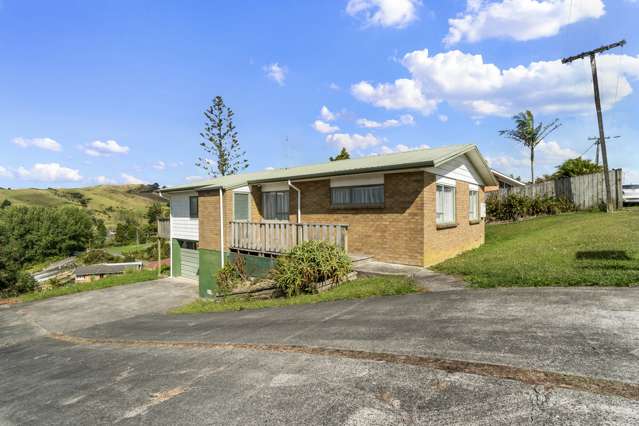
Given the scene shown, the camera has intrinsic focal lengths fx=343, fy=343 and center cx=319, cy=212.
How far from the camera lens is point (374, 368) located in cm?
395

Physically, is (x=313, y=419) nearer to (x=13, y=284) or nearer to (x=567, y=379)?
(x=567, y=379)

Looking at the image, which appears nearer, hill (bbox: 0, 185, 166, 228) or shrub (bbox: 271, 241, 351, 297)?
shrub (bbox: 271, 241, 351, 297)

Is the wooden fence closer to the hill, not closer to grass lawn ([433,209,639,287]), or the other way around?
grass lawn ([433,209,639,287])

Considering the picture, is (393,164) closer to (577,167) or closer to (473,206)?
(473,206)

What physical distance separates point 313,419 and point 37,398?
4246mm

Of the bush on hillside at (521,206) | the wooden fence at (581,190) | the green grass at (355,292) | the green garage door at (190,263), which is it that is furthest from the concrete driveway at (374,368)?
the wooden fence at (581,190)

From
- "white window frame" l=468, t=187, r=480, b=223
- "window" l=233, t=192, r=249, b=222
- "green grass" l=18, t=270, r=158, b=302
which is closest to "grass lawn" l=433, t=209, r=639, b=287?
"white window frame" l=468, t=187, r=480, b=223

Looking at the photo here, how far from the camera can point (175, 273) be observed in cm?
2155

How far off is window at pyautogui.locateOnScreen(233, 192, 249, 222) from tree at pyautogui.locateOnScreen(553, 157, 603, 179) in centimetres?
2718

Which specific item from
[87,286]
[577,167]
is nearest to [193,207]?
[87,286]

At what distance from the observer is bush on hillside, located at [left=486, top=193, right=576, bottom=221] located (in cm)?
2041

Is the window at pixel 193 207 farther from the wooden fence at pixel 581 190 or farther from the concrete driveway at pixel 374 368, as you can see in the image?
the wooden fence at pixel 581 190

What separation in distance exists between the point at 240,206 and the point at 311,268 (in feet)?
23.7

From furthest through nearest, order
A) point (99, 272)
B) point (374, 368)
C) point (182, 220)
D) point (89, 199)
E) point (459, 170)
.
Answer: point (89, 199), point (99, 272), point (182, 220), point (459, 170), point (374, 368)
